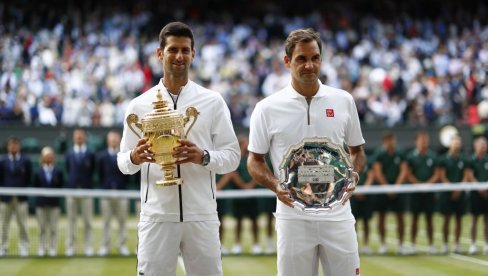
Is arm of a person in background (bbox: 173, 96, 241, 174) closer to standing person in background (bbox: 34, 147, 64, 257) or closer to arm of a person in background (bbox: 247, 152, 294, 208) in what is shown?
arm of a person in background (bbox: 247, 152, 294, 208)

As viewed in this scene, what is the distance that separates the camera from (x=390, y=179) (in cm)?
1577

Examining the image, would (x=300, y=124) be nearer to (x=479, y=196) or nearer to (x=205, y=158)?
(x=205, y=158)

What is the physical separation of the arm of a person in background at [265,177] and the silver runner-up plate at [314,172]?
4cm

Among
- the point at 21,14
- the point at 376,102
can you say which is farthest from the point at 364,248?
the point at 21,14

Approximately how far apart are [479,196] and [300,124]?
973cm

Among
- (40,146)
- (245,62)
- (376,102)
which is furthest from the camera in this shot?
(245,62)

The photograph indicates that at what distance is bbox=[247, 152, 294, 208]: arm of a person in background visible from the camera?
5684 millimetres

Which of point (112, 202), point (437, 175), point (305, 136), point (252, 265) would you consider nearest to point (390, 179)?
point (437, 175)

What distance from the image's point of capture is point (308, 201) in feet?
18.7

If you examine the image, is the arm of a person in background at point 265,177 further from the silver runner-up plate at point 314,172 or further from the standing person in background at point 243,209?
the standing person in background at point 243,209

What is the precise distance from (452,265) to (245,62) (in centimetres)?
1561

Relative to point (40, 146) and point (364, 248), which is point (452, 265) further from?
point (40, 146)

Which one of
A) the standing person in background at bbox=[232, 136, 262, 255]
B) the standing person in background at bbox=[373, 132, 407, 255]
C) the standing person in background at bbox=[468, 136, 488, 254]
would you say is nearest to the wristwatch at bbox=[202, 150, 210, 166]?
the standing person in background at bbox=[232, 136, 262, 255]

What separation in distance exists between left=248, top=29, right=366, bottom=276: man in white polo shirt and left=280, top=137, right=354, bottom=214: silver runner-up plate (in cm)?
6
